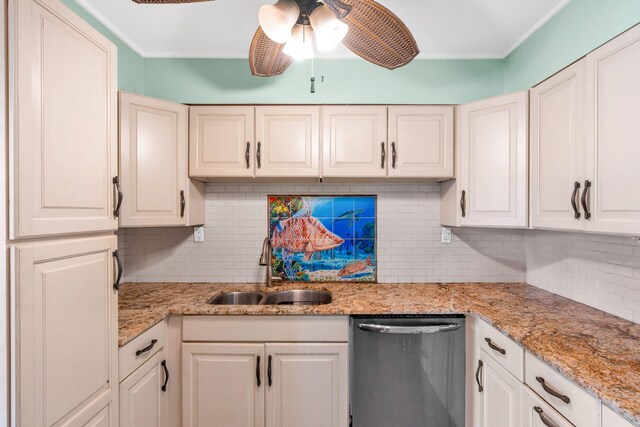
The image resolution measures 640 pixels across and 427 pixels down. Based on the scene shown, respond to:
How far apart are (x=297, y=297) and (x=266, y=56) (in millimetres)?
1585

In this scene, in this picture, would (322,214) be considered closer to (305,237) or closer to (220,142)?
(305,237)

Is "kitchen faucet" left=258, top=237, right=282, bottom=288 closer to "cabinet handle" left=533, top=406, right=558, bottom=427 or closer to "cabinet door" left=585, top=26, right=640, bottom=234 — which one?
"cabinet handle" left=533, top=406, right=558, bottom=427

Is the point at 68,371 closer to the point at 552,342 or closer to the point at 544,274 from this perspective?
the point at 552,342

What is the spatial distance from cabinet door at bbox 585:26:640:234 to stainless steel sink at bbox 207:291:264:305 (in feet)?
6.29

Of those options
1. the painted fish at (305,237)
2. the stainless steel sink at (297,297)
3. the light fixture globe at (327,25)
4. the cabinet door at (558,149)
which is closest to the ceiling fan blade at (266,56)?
the light fixture globe at (327,25)

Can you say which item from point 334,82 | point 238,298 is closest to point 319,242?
point 238,298

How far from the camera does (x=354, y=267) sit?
7.88ft

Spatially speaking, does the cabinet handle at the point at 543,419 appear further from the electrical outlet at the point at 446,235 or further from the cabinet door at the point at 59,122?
the cabinet door at the point at 59,122

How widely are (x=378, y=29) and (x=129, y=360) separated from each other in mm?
1786

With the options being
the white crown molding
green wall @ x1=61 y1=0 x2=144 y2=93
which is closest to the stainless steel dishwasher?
the white crown molding

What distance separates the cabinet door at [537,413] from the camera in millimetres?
1109

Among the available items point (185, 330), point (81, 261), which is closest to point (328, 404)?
point (185, 330)

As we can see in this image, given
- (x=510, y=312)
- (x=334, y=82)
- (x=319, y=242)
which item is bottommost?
(x=510, y=312)

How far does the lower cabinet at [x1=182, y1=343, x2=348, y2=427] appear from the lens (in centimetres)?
174
